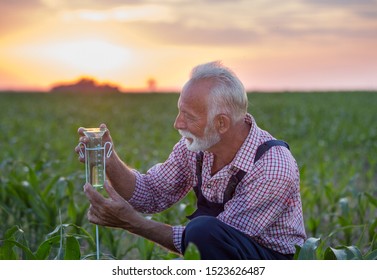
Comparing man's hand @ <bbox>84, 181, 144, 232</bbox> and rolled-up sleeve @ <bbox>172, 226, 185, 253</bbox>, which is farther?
rolled-up sleeve @ <bbox>172, 226, 185, 253</bbox>

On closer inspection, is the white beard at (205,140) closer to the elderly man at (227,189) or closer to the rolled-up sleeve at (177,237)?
the elderly man at (227,189)

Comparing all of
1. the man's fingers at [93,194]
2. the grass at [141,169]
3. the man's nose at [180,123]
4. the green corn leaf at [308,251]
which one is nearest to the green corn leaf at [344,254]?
the grass at [141,169]

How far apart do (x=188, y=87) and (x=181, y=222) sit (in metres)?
1.95

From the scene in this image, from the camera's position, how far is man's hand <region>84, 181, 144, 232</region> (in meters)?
2.93

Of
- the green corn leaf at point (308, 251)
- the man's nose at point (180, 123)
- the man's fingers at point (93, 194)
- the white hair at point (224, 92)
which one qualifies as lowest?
the green corn leaf at point (308, 251)

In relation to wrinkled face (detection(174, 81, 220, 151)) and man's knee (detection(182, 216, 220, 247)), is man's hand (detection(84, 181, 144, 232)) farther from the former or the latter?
wrinkled face (detection(174, 81, 220, 151))

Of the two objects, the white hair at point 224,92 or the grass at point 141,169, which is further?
the grass at point 141,169

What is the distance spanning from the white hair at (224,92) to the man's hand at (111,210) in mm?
568

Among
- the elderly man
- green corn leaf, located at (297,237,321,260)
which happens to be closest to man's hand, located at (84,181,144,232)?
the elderly man

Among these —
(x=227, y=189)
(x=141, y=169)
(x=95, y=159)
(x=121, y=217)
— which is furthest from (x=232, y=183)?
(x=141, y=169)

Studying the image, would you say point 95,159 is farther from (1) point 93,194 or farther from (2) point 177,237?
(2) point 177,237

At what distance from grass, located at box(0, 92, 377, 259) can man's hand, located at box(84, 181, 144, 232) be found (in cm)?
18

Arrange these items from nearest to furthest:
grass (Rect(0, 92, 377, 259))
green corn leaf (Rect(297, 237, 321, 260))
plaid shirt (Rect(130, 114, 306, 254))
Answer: green corn leaf (Rect(297, 237, 321, 260))
plaid shirt (Rect(130, 114, 306, 254))
grass (Rect(0, 92, 377, 259))

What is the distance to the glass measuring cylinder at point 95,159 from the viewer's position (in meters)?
3.04
